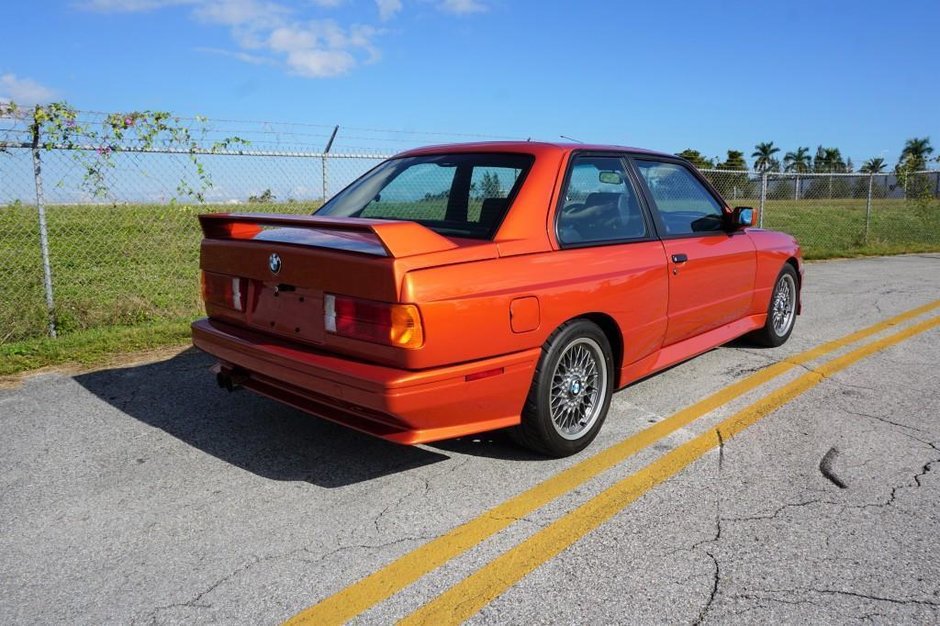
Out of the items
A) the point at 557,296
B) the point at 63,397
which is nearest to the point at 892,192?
the point at 557,296

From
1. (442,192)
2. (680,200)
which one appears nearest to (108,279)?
(442,192)

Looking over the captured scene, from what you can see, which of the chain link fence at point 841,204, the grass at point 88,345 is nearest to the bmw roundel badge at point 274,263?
the grass at point 88,345

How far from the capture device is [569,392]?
367 cm

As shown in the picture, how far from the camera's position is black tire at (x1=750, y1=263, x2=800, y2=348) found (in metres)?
5.86

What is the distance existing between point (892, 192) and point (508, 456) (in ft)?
59.8

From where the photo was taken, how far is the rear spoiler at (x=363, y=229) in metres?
2.95

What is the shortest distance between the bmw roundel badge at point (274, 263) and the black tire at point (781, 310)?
4065 mm

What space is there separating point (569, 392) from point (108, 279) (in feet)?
27.0

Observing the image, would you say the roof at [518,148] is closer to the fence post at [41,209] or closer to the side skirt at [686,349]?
the side skirt at [686,349]

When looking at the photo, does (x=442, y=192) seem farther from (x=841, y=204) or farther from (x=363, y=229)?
(x=841, y=204)

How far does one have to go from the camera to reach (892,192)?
18.1 meters

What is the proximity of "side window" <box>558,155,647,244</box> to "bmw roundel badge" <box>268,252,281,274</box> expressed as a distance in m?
1.37

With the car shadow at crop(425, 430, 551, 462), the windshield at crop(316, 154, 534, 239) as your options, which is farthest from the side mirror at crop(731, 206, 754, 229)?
the car shadow at crop(425, 430, 551, 462)

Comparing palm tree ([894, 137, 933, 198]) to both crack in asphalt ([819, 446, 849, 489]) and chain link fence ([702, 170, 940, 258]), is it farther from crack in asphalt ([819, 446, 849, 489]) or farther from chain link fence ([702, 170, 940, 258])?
crack in asphalt ([819, 446, 849, 489])
